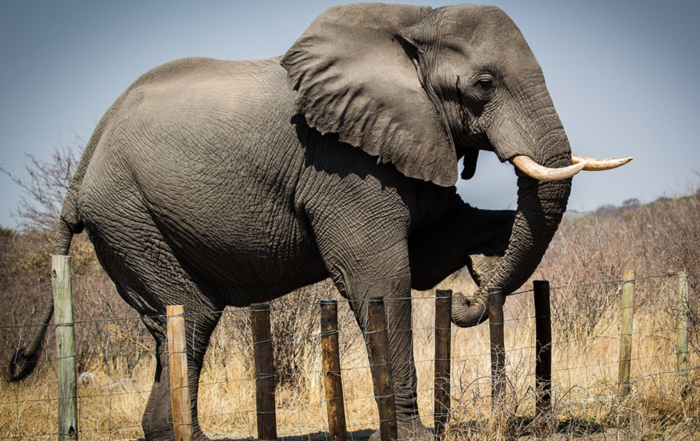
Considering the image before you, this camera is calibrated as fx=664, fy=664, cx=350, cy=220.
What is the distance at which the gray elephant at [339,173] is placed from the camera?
471 cm

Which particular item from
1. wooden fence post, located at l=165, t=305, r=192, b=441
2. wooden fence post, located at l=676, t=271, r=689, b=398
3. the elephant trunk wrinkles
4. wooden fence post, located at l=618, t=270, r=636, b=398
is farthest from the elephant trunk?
wooden fence post, located at l=676, t=271, r=689, b=398

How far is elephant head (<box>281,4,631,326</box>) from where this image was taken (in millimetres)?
4590

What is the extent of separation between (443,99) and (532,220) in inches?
43.1

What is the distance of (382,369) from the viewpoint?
4.32 meters

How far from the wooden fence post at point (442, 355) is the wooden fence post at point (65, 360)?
2.43m

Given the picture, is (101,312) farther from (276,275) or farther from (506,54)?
(506,54)

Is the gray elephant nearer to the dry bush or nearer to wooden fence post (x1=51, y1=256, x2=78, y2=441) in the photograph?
the dry bush

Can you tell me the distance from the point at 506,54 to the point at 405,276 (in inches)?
67.6

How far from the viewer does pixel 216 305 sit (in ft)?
18.5

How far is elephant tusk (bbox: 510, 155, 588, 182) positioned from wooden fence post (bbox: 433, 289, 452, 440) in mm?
1000

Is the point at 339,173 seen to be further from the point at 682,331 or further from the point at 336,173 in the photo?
the point at 682,331

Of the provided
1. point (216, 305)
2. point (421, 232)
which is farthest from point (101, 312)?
point (421, 232)

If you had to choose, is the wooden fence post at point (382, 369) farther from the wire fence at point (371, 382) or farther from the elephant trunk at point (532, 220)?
the elephant trunk at point (532, 220)

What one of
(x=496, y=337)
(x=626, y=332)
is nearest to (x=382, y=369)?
(x=496, y=337)
